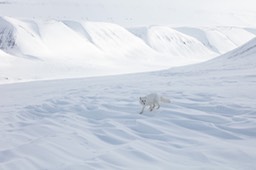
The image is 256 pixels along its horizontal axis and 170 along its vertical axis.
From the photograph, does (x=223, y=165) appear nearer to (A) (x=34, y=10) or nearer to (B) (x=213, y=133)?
(B) (x=213, y=133)

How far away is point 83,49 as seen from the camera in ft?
240

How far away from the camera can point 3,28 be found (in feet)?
234

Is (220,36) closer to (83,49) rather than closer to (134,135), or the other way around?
A: (83,49)

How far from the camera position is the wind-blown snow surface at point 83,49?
→ 47.4 m

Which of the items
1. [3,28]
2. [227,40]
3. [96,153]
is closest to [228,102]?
[96,153]

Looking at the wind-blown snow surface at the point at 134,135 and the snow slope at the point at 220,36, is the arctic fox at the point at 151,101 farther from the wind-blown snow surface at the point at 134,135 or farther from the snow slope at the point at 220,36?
the snow slope at the point at 220,36

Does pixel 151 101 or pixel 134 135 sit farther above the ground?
pixel 151 101

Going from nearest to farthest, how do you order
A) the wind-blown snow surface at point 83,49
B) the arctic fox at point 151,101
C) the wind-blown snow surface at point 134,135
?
the wind-blown snow surface at point 134,135
the arctic fox at point 151,101
the wind-blown snow surface at point 83,49

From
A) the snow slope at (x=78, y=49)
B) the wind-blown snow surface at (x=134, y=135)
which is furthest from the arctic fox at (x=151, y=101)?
the snow slope at (x=78, y=49)

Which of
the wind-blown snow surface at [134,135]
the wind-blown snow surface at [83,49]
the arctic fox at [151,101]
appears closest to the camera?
the wind-blown snow surface at [134,135]

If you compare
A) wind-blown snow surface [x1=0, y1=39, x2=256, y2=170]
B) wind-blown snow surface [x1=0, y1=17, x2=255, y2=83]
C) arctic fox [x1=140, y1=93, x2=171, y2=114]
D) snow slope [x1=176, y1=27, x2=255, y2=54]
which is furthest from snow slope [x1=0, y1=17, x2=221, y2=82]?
arctic fox [x1=140, y1=93, x2=171, y2=114]

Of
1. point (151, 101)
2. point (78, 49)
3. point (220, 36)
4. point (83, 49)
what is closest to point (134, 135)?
point (151, 101)

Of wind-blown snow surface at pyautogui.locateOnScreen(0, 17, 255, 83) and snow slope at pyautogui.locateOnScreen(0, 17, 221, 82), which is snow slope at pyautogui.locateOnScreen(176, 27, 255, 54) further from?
snow slope at pyautogui.locateOnScreen(0, 17, 221, 82)

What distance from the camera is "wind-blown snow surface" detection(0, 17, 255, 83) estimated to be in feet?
155
